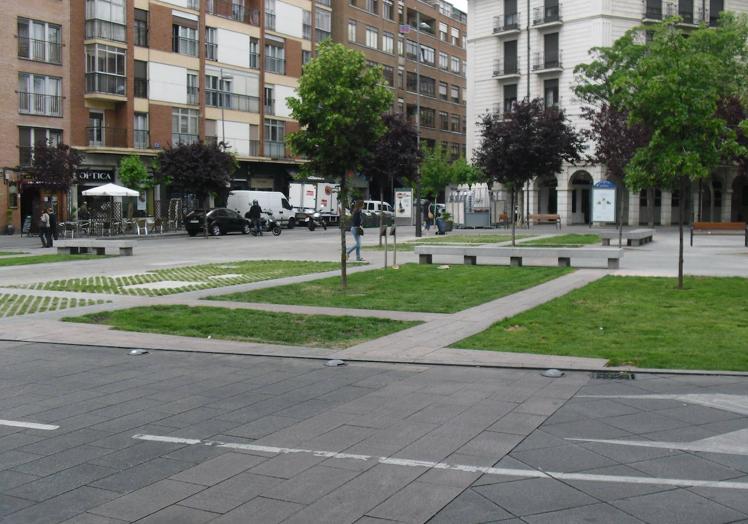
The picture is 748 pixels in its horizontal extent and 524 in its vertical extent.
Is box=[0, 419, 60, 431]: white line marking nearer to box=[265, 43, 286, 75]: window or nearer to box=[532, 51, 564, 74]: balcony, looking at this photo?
box=[265, 43, 286, 75]: window

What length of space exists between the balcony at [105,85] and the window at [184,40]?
5.18 m

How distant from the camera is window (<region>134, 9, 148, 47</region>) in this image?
163ft

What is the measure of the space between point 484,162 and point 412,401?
25977 millimetres

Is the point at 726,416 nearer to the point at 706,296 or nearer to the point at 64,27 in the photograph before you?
the point at 706,296

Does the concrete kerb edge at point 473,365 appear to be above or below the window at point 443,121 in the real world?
below

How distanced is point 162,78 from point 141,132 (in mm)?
3958

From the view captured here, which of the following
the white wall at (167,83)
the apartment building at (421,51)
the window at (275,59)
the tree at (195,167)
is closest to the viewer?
the tree at (195,167)

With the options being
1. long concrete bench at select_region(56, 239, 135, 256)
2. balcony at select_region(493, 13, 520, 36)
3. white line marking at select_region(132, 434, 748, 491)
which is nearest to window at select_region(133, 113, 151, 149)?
long concrete bench at select_region(56, 239, 135, 256)

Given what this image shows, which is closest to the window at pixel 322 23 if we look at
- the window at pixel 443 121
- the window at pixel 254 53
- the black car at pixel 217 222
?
the window at pixel 254 53

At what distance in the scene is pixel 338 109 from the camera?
15.7 metres

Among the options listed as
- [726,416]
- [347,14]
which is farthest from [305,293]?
[347,14]

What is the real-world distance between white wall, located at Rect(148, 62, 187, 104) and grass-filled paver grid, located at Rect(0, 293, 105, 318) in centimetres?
3760

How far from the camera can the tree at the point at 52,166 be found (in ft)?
131

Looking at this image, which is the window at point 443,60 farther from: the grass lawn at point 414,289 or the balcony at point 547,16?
the grass lawn at point 414,289
